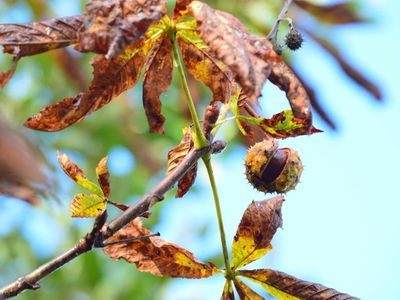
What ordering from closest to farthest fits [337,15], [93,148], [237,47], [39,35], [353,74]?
[237,47]
[39,35]
[353,74]
[337,15]
[93,148]

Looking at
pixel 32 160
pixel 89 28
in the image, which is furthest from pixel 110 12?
pixel 32 160

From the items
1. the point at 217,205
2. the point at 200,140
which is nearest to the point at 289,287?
the point at 217,205

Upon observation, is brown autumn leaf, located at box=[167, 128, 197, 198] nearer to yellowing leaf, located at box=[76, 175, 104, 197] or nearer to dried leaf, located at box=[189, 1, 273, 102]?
yellowing leaf, located at box=[76, 175, 104, 197]

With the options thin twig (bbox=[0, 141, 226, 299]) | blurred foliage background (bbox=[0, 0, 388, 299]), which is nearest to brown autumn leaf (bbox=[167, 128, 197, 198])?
thin twig (bbox=[0, 141, 226, 299])

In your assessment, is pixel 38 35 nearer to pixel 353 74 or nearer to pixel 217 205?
pixel 217 205

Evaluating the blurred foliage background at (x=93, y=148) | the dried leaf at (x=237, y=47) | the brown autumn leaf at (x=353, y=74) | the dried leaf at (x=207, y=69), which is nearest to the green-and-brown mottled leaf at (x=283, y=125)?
the dried leaf at (x=207, y=69)

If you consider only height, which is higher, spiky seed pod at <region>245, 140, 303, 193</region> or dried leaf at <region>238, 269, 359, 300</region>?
spiky seed pod at <region>245, 140, 303, 193</region>
